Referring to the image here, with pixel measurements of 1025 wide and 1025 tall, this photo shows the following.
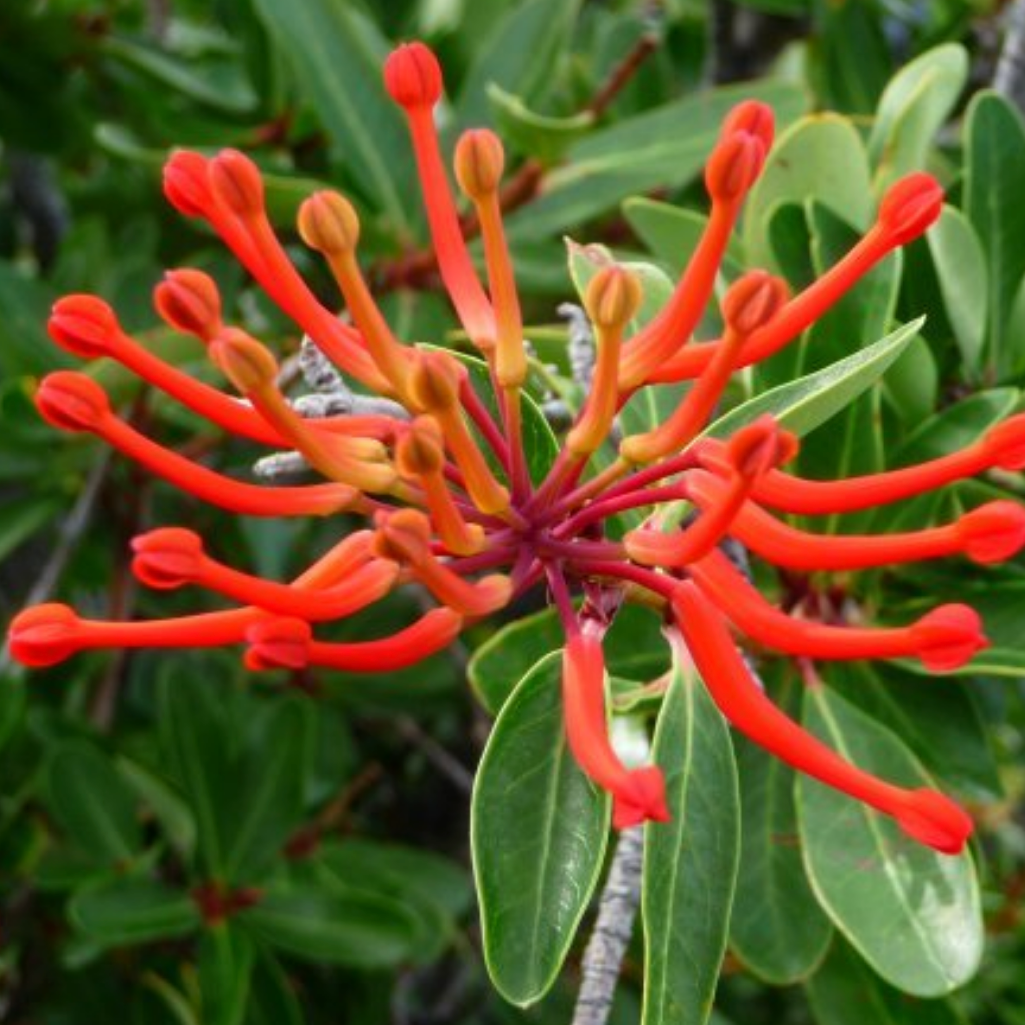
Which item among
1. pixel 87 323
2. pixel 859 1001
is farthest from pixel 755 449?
pixel 859 1001

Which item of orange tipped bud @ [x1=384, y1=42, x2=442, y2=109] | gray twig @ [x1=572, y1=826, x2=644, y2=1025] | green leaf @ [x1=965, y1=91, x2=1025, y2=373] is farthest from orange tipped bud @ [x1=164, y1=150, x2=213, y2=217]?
green leaf @ [x1=965, y1=91, x2=1025, y2=373]

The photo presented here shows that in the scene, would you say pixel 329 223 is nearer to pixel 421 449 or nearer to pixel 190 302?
pixel 190 302

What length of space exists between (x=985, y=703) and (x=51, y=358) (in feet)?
3.71

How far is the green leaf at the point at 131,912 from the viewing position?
1977 millimetres

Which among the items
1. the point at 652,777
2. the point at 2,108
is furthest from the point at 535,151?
the point at 652,777

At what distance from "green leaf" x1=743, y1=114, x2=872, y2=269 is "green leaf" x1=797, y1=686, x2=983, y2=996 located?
1.35 feet

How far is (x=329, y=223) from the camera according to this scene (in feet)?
3.65

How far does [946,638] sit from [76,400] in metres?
0.50

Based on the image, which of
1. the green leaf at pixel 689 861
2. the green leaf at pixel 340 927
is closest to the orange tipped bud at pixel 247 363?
the green leaf at pixel 689 861

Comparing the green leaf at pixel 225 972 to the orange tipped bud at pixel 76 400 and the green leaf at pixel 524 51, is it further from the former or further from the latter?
the orange tipped bud at pixel 76 400

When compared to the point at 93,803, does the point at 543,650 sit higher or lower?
higher

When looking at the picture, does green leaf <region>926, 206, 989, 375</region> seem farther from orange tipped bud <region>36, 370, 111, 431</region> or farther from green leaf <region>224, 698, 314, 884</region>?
green leaf <region>224, 698, 314, 884</region>

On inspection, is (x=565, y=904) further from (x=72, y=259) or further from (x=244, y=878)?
(x=72, y=259)

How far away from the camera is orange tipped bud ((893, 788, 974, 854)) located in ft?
3.32
